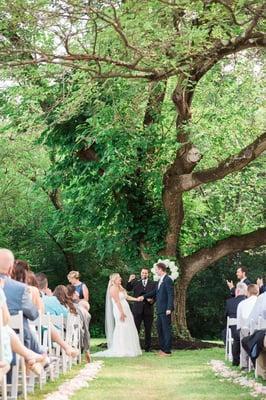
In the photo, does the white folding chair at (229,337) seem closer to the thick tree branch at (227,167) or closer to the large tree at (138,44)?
the large tree at (138,44)

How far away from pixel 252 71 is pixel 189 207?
5.22 m

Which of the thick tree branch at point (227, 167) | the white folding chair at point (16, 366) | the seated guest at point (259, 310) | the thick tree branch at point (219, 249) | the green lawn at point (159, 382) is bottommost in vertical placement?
the green lawn at point (159, 382)

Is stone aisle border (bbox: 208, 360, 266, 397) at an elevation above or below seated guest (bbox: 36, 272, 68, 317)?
below

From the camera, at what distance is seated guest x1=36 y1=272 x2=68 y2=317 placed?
43.0ft

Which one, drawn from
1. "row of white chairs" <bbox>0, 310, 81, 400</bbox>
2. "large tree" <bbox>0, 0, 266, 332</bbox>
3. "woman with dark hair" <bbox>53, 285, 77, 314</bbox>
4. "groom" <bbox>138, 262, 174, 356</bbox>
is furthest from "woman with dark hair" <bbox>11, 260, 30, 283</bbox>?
"groom" <bbox>138, 262, 174, 356</bbox>

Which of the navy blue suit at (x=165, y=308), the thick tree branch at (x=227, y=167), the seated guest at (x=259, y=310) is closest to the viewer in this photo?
the seated guest at (x=259, y=310)

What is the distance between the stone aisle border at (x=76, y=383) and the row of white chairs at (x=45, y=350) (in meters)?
0.26

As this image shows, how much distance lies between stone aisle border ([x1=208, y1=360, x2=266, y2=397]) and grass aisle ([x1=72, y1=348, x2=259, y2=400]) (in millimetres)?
109

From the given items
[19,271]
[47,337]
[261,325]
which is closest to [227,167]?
[261,325]

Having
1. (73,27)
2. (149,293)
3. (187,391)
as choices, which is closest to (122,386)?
(187,391)

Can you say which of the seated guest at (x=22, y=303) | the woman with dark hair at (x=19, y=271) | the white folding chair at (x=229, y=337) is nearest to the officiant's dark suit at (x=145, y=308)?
the white folding chair at (x=229, y=337)

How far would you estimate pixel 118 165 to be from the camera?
20.3 m

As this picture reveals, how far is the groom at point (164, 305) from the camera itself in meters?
18.4

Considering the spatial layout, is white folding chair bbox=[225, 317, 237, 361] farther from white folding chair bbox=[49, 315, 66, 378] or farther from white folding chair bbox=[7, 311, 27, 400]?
white folding chair bbox=[7, 311, 27, 400]
